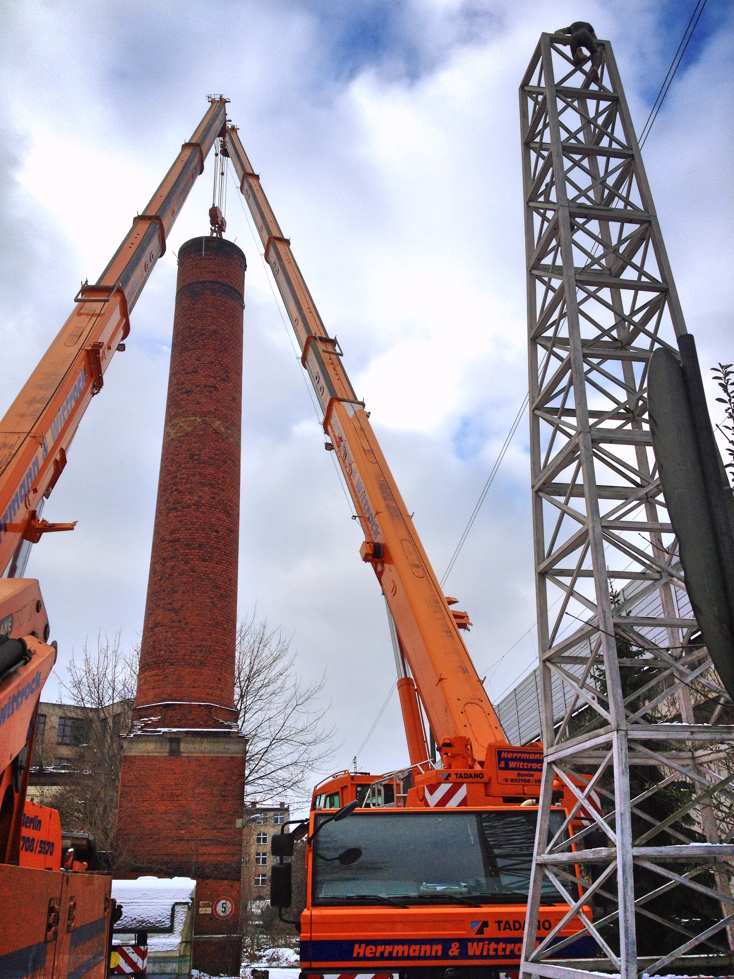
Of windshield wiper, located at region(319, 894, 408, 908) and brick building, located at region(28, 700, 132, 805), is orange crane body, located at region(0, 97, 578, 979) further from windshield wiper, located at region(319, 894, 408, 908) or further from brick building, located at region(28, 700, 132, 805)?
brick building, located at region(28, 700, 132, 805)

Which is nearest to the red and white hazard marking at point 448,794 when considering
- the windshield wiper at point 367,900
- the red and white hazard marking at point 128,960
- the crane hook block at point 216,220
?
the windshield wiper at point 367,900

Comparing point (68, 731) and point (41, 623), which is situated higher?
point (68, 731)

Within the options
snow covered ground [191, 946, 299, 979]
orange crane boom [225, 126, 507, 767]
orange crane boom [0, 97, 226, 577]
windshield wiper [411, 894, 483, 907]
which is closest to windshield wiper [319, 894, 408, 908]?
windshield wiper [411, 894, 483, 907]

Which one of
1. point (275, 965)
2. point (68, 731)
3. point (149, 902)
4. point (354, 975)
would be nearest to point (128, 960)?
point (149, 902)

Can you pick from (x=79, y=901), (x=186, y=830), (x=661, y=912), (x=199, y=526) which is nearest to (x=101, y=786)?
(x=186, y=830)

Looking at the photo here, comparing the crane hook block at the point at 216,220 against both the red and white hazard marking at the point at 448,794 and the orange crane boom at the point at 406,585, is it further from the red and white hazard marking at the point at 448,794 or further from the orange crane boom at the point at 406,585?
the red and white hazard marking at the point at 448,794

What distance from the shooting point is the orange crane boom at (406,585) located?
8133mm

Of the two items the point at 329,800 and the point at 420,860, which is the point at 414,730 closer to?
the point at 329,800

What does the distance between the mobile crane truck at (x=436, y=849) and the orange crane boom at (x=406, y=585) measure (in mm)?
22

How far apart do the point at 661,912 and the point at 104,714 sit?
20.1 m

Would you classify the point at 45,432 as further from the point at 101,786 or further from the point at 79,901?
the point at 101,786

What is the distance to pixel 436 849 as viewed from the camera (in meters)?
5.87

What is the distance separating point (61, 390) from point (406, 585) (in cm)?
439

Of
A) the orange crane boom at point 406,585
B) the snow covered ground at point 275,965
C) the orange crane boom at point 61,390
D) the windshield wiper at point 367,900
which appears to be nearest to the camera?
the windshield wiper at point 367,900
